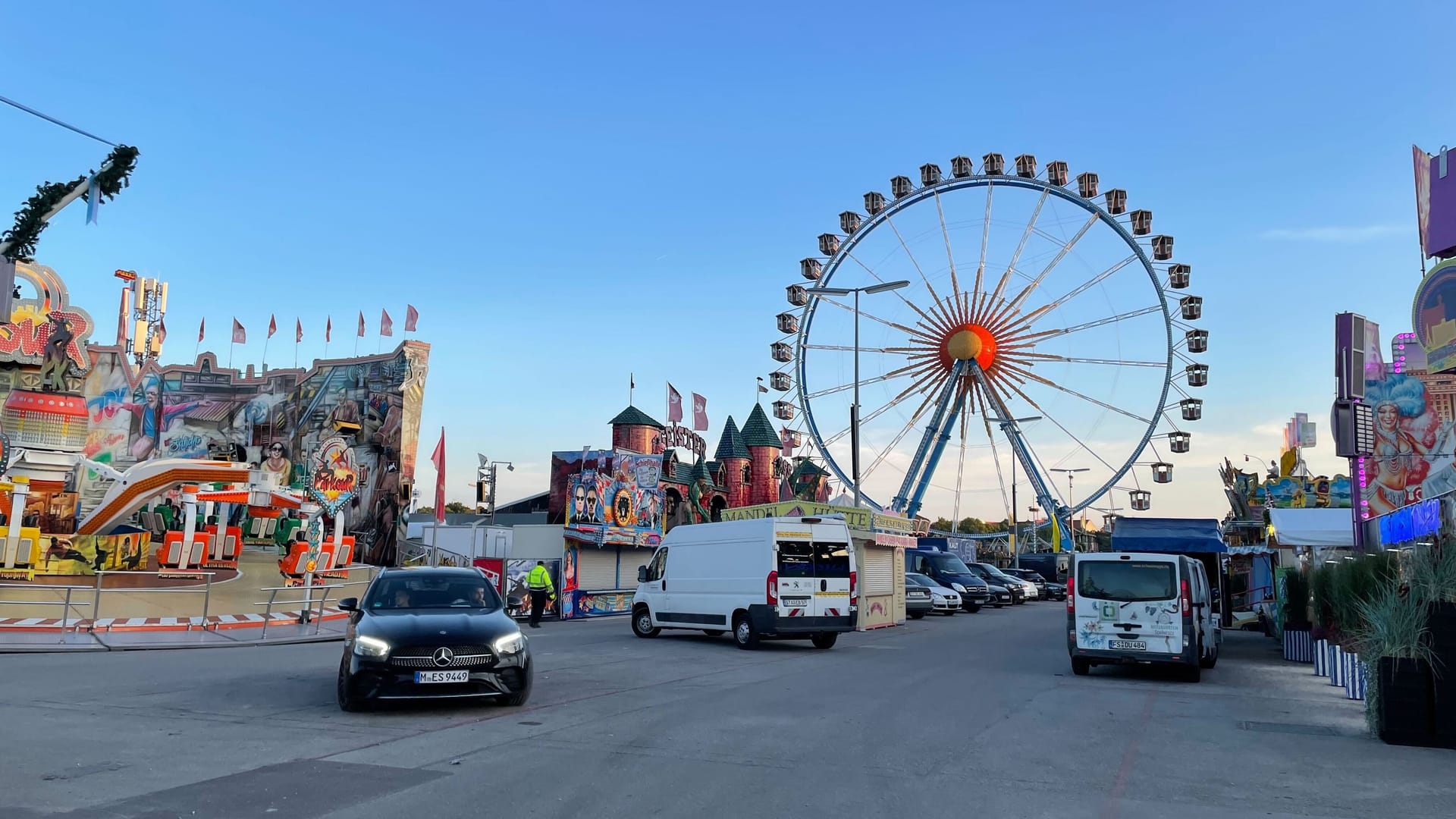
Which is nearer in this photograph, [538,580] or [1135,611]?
[1135,611]

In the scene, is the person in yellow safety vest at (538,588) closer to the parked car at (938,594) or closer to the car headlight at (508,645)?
the parked car at (938,594)

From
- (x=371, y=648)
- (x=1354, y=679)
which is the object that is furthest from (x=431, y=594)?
Result: (x=1354, y=679)

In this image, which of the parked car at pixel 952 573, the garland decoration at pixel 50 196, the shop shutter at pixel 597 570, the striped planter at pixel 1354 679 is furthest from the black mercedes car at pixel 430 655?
the parked car at pixel 952 573

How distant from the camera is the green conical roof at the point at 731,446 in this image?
5631 cm

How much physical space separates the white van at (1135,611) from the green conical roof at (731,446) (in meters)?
41.6

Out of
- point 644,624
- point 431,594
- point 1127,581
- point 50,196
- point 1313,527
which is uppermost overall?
point 50,196

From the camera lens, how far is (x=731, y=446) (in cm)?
5650

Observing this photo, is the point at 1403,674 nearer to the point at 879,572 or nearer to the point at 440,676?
the point at 440,676

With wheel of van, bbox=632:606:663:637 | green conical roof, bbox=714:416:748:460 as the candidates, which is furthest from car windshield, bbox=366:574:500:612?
green conical roof, bbox=714:416:748:460

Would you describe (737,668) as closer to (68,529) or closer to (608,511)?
(608,511)

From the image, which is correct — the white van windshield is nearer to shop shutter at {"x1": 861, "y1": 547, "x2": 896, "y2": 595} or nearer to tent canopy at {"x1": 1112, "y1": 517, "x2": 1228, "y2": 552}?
tent canopy at {"x1": 1112, "y1": 517, "x2": 1228, "y2": 552}

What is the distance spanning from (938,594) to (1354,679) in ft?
67.1

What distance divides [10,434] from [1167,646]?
45281mm

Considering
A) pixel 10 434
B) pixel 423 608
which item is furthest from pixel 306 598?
pixel 10 434
